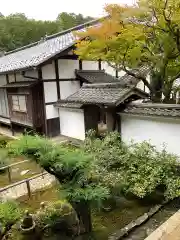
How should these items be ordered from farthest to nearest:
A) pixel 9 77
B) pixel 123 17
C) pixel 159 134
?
1. pixel 9 77
2. pixel 123 17
3. pixel 159 134

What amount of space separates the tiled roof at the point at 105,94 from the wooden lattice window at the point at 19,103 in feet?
12.8

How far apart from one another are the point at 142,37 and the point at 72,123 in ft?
19.8

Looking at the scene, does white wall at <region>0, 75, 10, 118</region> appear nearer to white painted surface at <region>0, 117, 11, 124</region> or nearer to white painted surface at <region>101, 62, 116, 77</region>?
white painted surface at <region>0, 117, 11, 124</region>

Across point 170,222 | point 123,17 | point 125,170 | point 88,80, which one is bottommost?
point 125,170

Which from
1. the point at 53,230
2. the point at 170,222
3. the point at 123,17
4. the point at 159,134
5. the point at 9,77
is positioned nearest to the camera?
the point at 170,222

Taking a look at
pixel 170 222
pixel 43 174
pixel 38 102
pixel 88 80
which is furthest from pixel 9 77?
pixel 170 222

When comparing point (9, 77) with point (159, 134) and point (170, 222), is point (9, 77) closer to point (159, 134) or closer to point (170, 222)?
point (159, 134)

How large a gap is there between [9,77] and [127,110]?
10.3 meters

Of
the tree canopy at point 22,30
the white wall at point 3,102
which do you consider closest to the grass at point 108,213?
the white wall at point 3,102

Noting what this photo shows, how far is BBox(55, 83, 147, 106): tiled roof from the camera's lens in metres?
9.73

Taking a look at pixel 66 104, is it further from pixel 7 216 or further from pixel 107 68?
pixel 7 216

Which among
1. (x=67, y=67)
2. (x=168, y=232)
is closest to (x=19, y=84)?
(x=67, y=67)

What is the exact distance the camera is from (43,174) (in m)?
9.15

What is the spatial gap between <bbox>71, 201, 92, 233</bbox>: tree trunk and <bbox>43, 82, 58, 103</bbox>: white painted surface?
9385 millimetres
